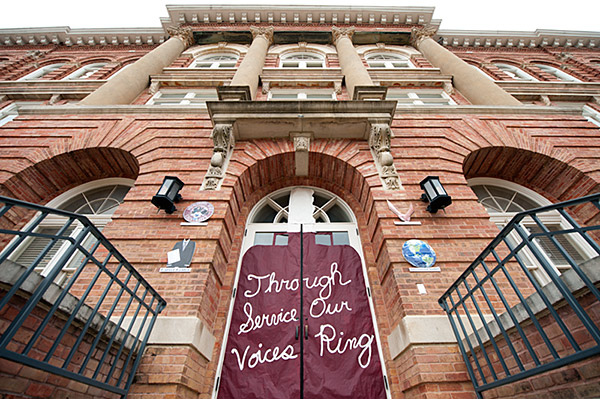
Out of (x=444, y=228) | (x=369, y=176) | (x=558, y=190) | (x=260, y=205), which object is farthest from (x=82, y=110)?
(x=558, y=190)

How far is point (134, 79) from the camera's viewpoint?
8953 mm

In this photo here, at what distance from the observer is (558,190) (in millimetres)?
6145

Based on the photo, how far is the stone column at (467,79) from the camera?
26.2 feet

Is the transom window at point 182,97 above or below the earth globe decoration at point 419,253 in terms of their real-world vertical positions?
above

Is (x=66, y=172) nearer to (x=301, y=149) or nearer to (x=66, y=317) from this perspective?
(x=66, y=317)

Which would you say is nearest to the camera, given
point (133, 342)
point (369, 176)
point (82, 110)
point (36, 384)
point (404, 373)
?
point (36, 384)

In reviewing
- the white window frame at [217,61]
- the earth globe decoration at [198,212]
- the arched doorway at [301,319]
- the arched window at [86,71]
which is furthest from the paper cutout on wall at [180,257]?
the arched window at [86,71]

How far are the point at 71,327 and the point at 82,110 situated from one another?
6935 mm

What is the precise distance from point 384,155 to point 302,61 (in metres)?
8.84

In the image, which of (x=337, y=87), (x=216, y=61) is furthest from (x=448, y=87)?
(x=216, y=61)

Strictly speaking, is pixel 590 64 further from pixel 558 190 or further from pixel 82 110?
pixel 82 110

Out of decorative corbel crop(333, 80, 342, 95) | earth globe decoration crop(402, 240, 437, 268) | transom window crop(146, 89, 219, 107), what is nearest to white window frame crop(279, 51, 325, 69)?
decorative corbel crop(333, 80, 342, 95)

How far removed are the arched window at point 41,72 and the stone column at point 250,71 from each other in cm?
1032

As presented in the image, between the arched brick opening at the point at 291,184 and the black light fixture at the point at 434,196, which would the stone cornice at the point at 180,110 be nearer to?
the arched brick opening at the point at 291,184
